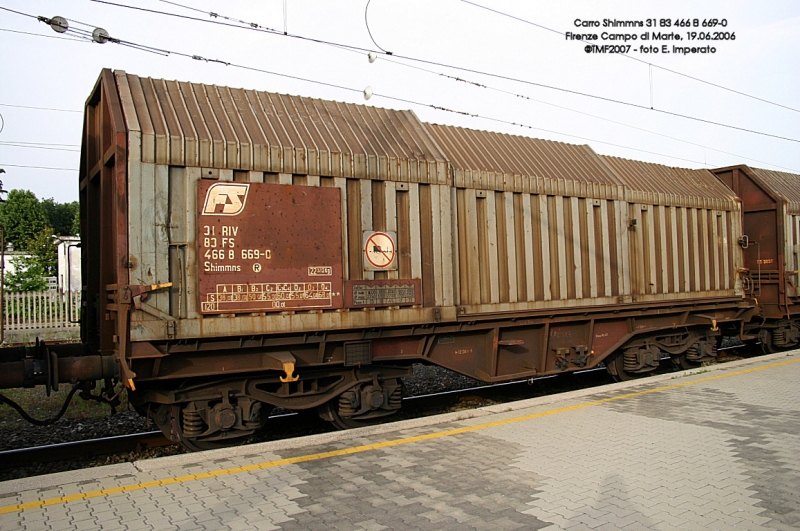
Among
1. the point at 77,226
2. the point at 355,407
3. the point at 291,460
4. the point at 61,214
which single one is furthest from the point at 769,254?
the point at 61,214

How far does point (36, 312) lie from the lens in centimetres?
1902

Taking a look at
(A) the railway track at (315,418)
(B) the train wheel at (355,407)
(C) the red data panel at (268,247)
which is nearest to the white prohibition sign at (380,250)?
(C) the red data panel at (268,247)

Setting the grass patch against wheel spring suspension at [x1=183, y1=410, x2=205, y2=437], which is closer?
wheel spring suspension at [x1=183, y1=410, x2=205, y2=437]

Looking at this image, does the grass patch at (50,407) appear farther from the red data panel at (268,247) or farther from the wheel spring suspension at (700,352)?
the wheel spring suspension at (700,352)

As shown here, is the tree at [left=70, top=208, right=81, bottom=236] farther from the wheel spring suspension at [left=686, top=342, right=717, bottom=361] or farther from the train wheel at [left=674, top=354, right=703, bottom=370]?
the wheel spring suspension at [left=686, top=342, right=717, bottom=361]

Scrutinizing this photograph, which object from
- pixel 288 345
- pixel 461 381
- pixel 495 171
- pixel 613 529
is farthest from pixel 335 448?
pixel 461 381

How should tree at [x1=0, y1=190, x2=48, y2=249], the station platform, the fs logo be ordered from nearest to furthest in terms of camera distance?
the station platform
the fs logo
tree at [x1=0, y1=190, x2=48, y2=249]

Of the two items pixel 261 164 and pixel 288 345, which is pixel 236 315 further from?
pixel 261 164

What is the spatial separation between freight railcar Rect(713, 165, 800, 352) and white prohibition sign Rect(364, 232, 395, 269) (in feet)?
31.2

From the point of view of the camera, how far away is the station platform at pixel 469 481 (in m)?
4.15

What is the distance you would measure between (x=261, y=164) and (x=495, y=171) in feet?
12.3

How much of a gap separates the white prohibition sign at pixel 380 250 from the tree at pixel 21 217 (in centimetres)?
6059

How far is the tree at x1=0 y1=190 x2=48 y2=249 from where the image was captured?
189 feet

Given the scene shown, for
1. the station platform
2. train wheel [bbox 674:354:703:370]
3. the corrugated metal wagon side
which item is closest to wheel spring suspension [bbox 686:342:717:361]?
train wheel [bbox 674:354:703:370]
